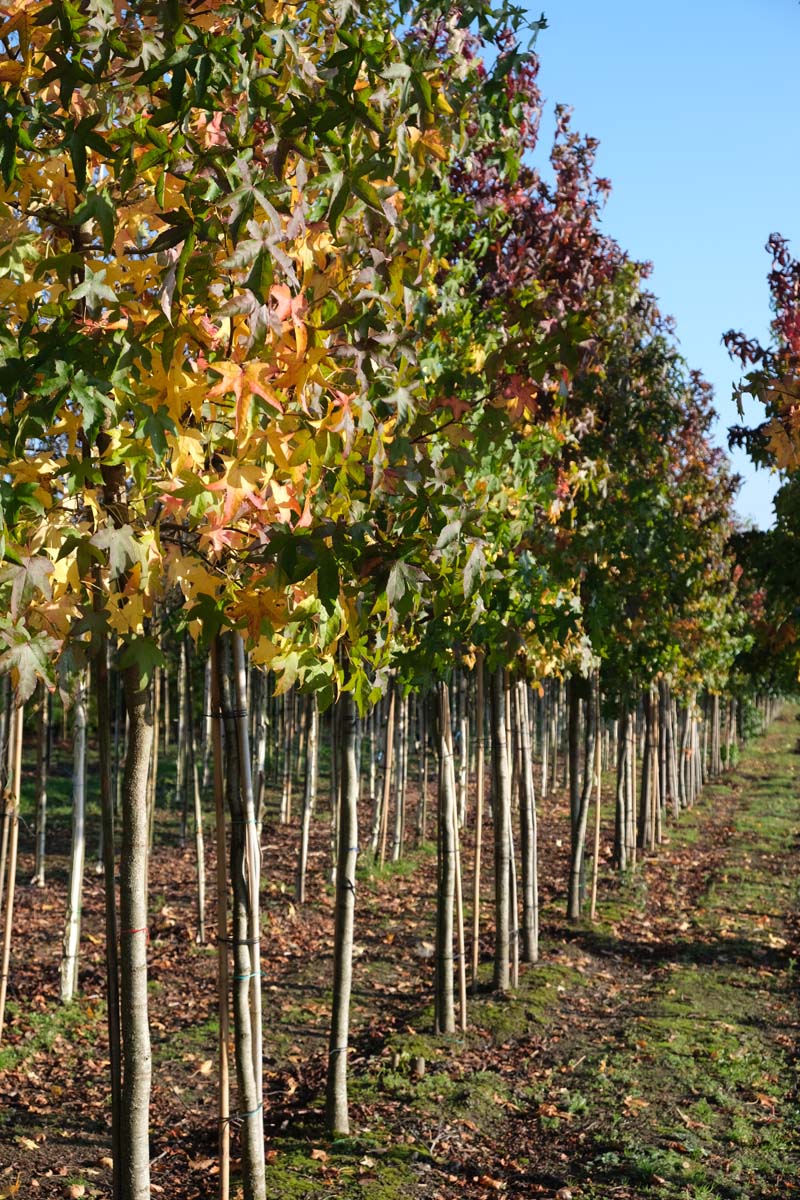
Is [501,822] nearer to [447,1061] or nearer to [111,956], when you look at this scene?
[447,1061]

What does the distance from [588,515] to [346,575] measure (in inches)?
314

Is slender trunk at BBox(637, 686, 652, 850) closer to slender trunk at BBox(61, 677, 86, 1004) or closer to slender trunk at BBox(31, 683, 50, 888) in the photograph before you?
slender trunk at BBox(31, 683, 50, 888)

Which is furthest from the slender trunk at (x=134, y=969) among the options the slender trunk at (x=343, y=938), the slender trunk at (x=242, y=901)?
the slender trunk at (x=343, y=938)

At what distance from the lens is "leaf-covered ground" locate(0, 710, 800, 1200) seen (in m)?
5.63

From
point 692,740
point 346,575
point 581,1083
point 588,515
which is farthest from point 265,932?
point 692,740

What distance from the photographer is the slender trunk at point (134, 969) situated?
3.42 m

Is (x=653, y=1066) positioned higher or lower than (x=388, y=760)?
lower

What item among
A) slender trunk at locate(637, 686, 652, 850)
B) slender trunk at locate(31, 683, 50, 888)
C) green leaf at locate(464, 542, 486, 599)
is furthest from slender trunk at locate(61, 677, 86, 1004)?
slender trunk at locate(637, 686, 652, 850)

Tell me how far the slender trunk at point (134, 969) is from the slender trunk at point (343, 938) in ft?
7.32

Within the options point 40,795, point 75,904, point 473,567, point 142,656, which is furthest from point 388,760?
point 142,656

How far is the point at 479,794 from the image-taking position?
26.4ft

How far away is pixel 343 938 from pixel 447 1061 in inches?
77.7

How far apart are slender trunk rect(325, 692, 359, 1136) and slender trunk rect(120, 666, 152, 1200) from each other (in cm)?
223

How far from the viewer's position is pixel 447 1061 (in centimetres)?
712
